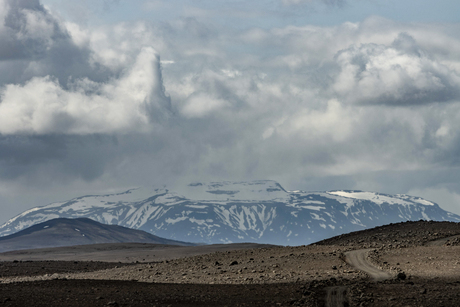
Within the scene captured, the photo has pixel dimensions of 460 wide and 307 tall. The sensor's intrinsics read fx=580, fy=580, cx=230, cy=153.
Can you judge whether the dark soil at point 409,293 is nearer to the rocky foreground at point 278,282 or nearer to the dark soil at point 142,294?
the rocky foreground at point 278,282

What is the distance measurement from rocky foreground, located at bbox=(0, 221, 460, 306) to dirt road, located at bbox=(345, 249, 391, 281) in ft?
1.82

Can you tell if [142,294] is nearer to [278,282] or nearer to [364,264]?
[278,282]

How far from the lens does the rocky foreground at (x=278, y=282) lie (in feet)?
108

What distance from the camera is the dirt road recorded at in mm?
42750

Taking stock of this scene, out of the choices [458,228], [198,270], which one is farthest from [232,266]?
[458,228]

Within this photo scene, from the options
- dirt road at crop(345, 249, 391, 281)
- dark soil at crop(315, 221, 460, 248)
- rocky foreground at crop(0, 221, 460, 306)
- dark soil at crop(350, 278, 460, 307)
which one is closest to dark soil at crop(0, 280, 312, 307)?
rocky foreground at crop(0, 221, 460, 306)

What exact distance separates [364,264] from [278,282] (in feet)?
34.8

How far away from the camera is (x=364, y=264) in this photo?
159 ft

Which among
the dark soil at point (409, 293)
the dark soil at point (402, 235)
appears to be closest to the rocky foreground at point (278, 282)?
the dark soil at point (409, 293)

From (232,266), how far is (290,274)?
872 centimetres

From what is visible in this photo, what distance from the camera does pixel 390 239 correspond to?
65438mm

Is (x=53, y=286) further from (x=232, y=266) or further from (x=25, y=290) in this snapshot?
(x=232, y=266)

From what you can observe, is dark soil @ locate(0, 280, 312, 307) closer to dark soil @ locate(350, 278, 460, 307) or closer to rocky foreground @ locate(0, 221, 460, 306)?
rocky foreground @ locate(0, 221, 460, 306)

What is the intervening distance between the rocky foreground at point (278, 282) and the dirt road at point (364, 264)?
1.82ft
